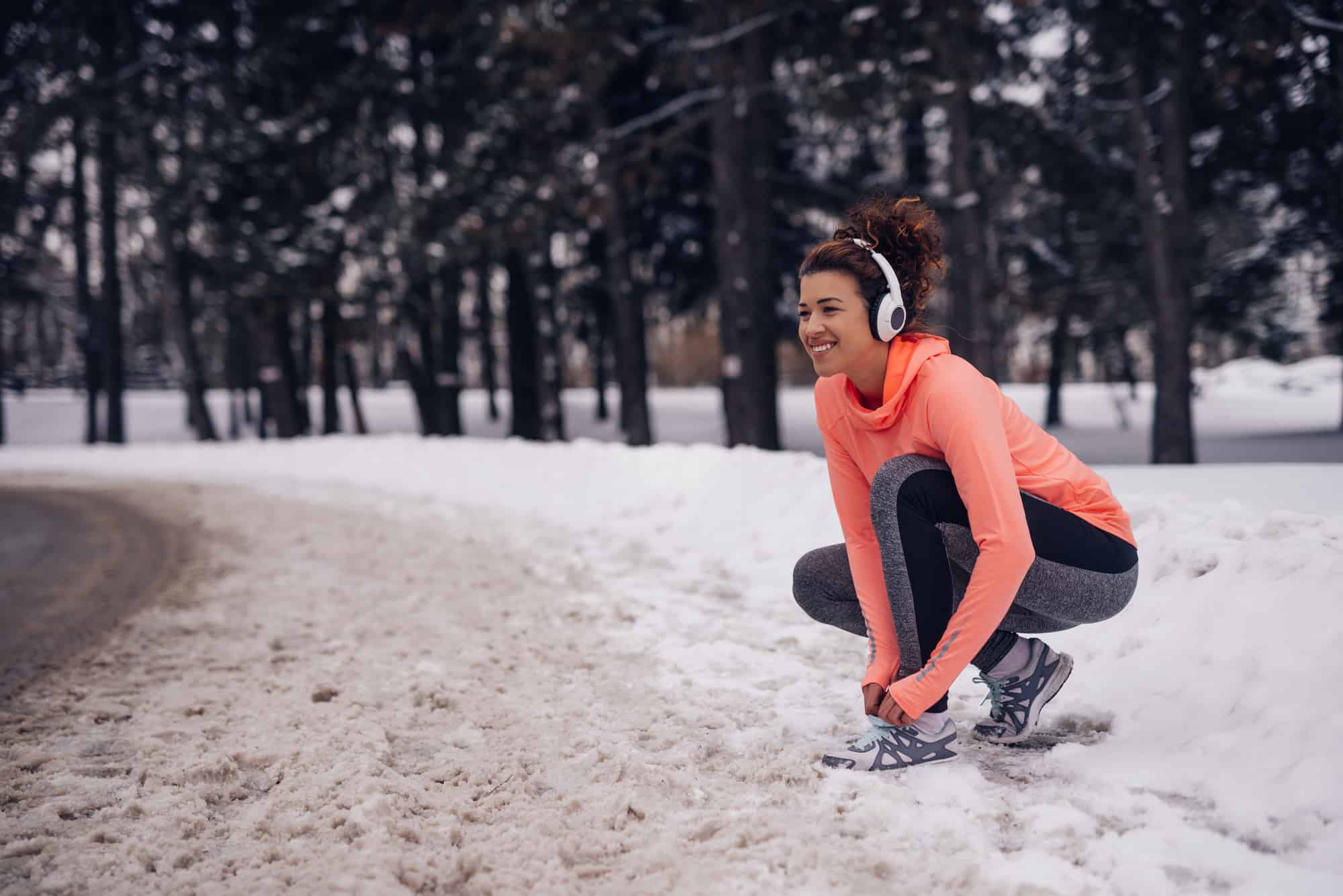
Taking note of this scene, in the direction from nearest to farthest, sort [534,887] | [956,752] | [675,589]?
[534,887] → [956,752] → [675,589]

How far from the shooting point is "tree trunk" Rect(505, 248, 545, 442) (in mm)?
18469

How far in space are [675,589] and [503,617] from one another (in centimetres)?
111

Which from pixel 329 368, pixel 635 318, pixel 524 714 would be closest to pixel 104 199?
pixel 329 368

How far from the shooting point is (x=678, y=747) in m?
3.13

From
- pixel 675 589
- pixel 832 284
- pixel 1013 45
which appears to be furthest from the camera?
pixel 1013 45

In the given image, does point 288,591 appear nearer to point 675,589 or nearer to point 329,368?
point 675,589

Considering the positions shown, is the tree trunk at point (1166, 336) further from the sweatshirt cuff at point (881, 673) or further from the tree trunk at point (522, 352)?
the tree trunk at point (522, 352)

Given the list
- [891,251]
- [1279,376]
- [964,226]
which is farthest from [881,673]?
[1279,376]

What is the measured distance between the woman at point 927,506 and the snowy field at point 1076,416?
14159 millimetres

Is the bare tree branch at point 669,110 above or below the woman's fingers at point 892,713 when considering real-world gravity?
above

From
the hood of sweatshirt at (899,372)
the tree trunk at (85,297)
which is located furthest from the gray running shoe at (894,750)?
the tree trunk at (85,297)

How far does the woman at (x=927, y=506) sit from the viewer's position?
2629mm

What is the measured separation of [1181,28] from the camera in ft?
33.0

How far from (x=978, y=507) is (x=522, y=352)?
54.7 ft
